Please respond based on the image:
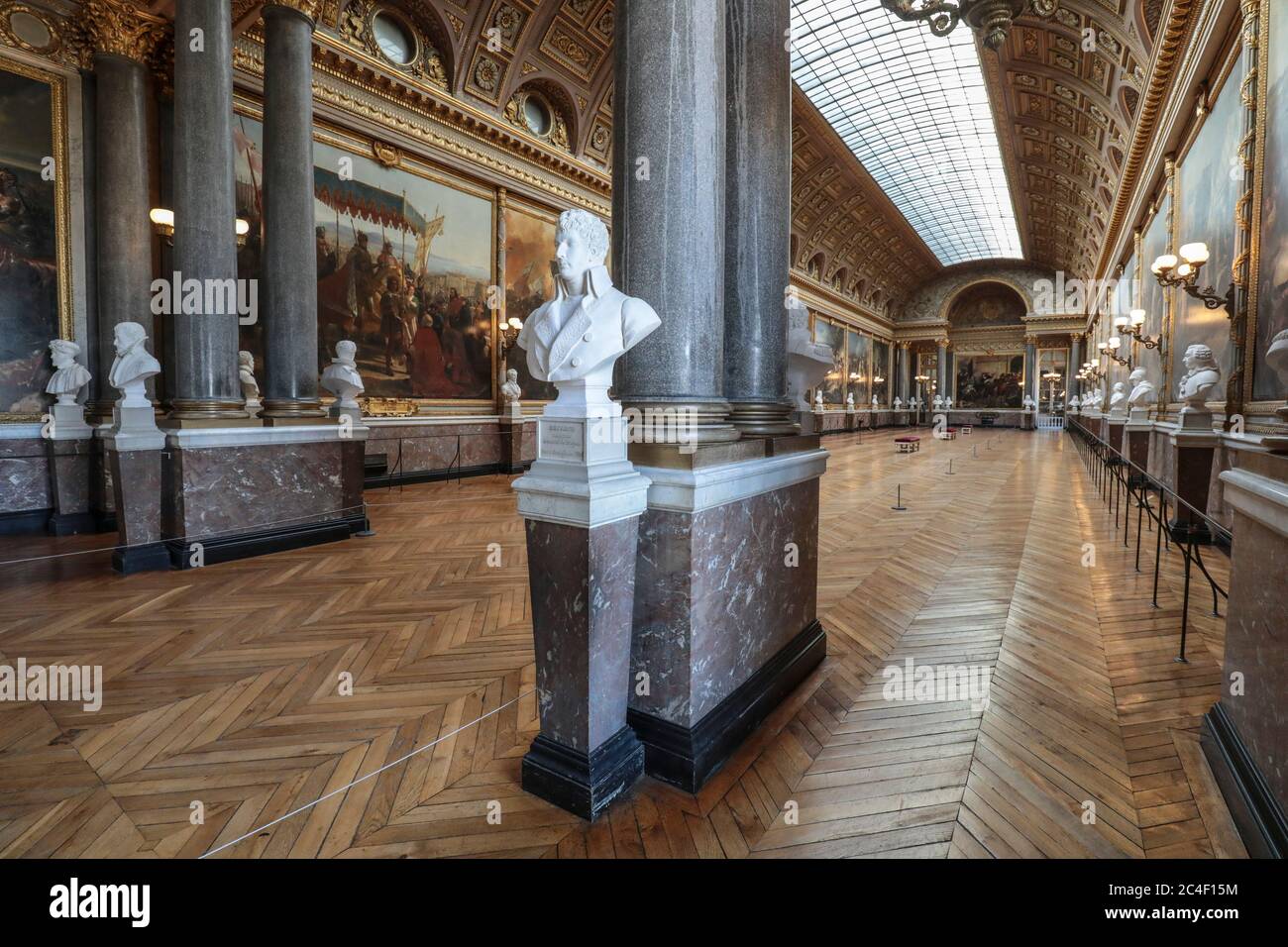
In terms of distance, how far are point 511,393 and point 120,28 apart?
7190 mm

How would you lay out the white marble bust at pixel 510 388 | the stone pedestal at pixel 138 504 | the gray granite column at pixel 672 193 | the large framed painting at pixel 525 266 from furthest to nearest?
the large framed painting at pixel 525 266
the white marble bust at pixel 510 388
the stone pedestal at pixel 138 504
the gray granite column at pixel 672 193

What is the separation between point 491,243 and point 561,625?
11.8m

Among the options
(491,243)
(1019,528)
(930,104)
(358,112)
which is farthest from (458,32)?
(930,104)

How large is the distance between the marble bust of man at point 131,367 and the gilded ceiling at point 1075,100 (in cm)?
1357

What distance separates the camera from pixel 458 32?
1112 cm

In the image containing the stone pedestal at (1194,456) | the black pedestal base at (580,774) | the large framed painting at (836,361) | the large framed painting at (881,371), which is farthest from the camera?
the large framed painting at (881,371)

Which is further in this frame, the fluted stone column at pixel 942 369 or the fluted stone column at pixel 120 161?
the fluted stone column at pixel 942 369

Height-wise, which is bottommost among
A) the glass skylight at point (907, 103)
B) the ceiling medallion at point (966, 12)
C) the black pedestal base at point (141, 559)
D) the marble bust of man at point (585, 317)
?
the black pedestal base at point (141, 559)

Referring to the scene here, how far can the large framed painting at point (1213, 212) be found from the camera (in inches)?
283

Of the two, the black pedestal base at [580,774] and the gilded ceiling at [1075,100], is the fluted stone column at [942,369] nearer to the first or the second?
the gilded ceiling at [1075,100]

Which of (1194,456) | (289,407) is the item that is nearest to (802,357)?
(1194,456)

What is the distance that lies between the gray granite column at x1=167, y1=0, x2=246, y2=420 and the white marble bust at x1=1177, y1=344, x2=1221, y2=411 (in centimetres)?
958

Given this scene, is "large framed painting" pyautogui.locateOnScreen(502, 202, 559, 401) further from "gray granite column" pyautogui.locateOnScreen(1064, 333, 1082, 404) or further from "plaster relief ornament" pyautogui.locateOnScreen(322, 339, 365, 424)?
"gray granite column" pyautogui.locateOnScreen(1064, 333, 1082, 404)

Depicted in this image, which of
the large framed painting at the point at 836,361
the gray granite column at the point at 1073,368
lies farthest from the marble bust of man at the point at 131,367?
the gray granite column at the point at 1073,368
